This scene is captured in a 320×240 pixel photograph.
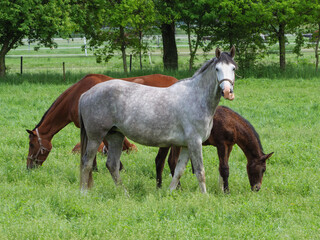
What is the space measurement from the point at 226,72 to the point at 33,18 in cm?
1598

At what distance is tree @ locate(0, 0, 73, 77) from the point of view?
19.4 m

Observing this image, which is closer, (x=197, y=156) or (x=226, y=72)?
(x=226, y=72)

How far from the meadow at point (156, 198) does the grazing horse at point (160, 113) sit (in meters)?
0.52

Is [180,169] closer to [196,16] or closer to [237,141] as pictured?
[237,141]

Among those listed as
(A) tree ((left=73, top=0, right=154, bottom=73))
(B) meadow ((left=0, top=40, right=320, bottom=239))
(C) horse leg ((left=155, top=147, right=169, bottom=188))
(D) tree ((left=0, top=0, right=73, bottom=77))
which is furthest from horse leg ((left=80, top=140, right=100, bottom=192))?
(A) tree ((left=73, top=0, right=154, bottom=73))

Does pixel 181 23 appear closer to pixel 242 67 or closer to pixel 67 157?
pixel 242 67

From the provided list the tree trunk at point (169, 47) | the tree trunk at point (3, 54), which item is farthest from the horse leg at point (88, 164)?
the tree trunk at point (169, 47)

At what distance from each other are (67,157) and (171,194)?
3.39 meters

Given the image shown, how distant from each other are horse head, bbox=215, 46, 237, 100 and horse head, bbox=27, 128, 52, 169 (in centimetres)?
369

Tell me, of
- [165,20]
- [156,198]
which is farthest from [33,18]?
[156,198]

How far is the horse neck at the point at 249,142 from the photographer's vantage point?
7023 millimetres

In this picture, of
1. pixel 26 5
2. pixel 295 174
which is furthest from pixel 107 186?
pixel 26 5

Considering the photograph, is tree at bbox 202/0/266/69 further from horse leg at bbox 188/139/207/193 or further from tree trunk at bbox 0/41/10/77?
horse leg at bbox 188/139/207/193

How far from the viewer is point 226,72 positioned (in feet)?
19.8
